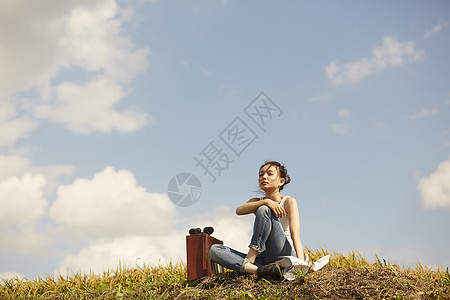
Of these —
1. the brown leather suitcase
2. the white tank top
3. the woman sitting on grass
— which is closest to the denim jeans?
the woman sitting on grass

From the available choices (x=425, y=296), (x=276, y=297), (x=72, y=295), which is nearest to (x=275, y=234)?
(x=276, y=297)

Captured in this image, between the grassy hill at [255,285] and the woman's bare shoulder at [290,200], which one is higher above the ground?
the woman's bare shoulder at [290,200]

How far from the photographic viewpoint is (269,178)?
5199mm

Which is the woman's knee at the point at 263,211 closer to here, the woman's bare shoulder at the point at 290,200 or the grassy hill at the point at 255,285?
the woman's bare shoulder at the point at 290,200

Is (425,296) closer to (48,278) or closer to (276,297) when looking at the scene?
(276,297)

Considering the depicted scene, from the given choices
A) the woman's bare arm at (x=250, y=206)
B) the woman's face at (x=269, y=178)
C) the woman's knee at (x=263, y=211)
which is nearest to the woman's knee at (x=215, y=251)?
the woman's bare arm at (x=250, y=206)

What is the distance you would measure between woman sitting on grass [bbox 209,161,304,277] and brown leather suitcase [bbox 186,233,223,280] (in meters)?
0.12

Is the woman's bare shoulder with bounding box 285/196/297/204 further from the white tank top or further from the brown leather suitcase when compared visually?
the brown leather suitcase

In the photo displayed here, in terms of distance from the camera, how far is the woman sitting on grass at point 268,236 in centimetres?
479

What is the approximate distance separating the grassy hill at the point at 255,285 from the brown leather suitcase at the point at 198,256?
110mm

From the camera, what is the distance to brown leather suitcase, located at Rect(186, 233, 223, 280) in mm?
5160

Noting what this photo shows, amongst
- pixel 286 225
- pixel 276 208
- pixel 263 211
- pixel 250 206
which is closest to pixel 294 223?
pixel 286 225

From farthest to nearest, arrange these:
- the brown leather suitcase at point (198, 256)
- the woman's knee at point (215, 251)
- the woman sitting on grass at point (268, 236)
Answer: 1. the brown leather suitcase at point (198, 256)
2. the woman's knee at point (215, 251)
3. the woman sitting on grass at point (268, 236)

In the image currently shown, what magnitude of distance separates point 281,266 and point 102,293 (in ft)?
8.87
